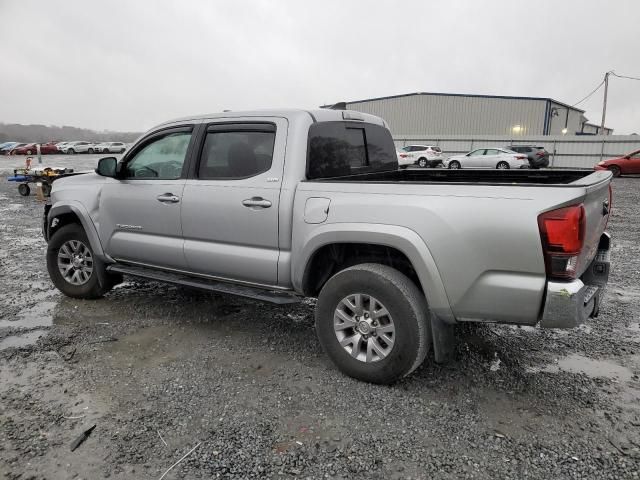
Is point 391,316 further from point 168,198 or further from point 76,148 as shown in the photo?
point 76,148

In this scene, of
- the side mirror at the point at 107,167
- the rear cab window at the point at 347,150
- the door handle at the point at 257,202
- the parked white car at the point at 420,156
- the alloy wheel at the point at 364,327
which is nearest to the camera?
the alloy wheel at the point at 364,327

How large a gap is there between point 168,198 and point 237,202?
32.6 inches

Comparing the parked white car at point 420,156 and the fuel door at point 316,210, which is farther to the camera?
the parked white car at point 420,156

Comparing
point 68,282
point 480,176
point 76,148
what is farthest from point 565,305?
point 76,148

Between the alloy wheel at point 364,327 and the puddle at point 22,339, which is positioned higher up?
the alloy wheel at point 364,327

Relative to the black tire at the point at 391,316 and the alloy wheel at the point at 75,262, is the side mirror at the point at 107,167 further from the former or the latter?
the black tire at the point at 391,316

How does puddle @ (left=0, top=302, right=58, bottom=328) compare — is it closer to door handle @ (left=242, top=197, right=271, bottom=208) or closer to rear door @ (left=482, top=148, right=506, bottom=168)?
door handle @ (left=242, top=197, right=271, bottom=208)

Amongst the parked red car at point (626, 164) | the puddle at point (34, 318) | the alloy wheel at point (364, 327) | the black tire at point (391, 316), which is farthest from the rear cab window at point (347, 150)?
the parked red car at point (626, 164)

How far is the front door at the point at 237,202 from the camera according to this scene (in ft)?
12.1

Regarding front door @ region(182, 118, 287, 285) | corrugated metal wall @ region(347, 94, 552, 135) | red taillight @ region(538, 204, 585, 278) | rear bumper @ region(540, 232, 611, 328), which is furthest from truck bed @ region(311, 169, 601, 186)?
corrugated metal wall @ region(347, 94, 552, 135)

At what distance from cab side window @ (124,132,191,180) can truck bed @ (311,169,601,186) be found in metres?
1.48

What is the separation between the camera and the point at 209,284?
13.5 ft

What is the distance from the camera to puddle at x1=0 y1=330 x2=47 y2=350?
4.04 m

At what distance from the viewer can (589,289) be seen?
3.11 metres
